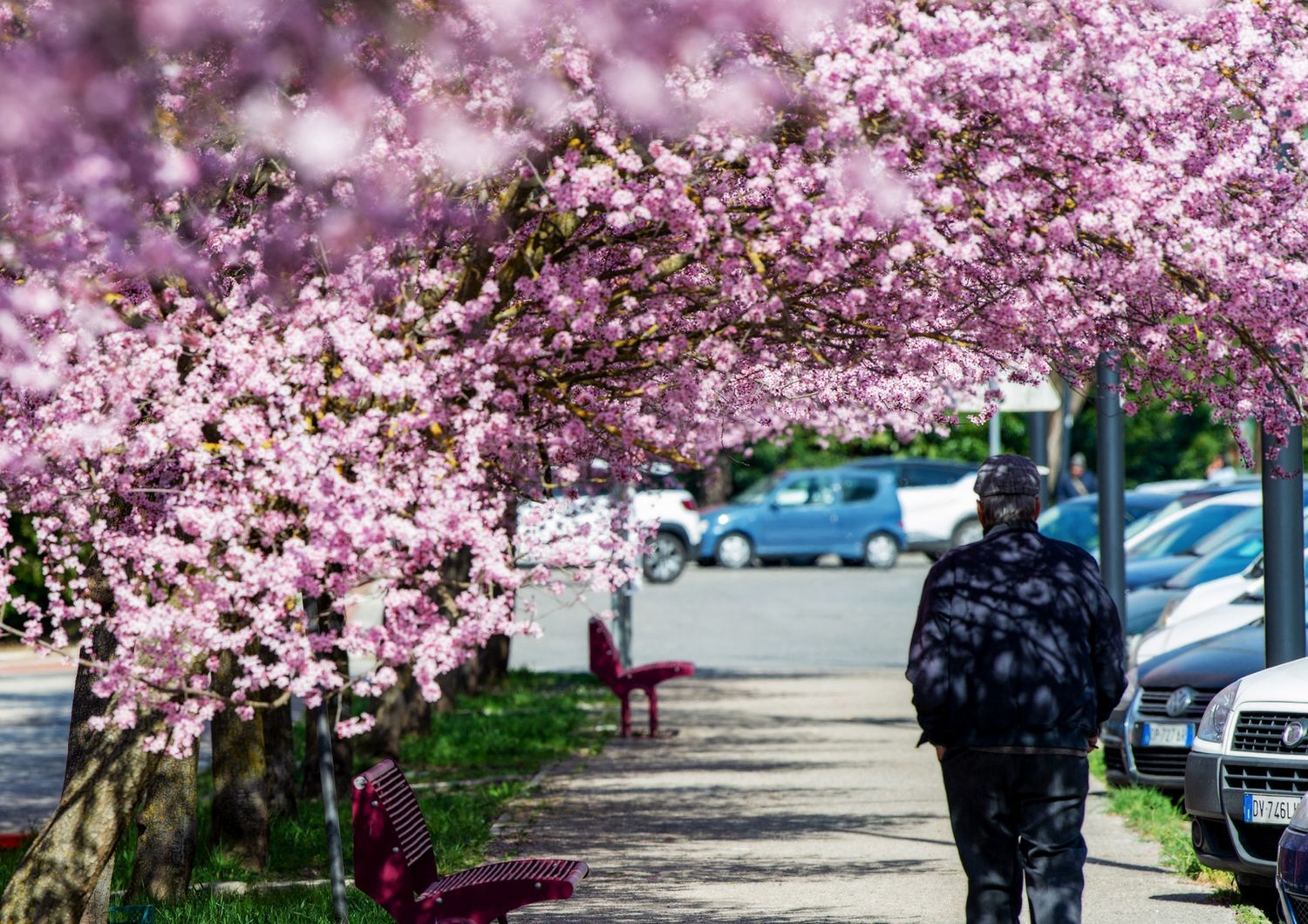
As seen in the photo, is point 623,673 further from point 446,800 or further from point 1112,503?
point 1112,503

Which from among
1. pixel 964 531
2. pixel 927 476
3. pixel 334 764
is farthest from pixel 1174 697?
pixel 927 476

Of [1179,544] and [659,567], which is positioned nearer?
[1179,544]

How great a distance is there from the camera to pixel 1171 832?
Result: 10.2 metres

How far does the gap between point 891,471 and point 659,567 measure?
592 centimetres

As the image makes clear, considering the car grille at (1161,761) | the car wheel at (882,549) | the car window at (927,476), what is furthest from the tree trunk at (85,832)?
the car window at (927,476)

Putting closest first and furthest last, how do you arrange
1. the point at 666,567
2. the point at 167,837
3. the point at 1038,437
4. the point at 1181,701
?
the point at 167,837, the point at 1181,701, the point at 1038,437, the point at 666,567

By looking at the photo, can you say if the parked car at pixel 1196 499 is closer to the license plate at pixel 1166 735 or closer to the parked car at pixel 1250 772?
the license plate at pixel 1166 735

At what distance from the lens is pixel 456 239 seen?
719 centimetres

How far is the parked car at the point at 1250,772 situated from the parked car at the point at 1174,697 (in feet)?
6.53

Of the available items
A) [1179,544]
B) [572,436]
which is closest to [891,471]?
[1179,544]

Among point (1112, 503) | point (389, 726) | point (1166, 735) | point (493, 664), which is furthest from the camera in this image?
point (493, 664)

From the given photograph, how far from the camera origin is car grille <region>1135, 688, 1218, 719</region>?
10.6 m

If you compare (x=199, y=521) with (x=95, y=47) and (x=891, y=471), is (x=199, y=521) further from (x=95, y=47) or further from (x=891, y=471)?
(x=891, y=471)

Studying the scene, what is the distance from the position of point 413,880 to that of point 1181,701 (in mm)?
4931
